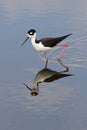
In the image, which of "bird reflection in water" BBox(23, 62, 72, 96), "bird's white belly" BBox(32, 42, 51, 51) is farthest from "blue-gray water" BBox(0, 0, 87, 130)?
"bird's white belly" BBox(32, 42, 51, 51)

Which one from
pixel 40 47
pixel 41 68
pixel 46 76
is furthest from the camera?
pixel 40 47

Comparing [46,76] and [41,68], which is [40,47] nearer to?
[41,68]

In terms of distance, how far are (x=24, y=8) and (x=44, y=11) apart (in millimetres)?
565

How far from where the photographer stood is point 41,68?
7238 millimetres

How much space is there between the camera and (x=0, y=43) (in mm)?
8469

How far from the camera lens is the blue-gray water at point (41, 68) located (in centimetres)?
565

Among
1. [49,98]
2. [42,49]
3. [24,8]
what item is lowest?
[49,98]

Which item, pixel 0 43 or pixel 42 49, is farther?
pixel 0 43

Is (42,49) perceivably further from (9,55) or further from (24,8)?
(24,8)

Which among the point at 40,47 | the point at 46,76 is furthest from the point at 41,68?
the point at 40,47

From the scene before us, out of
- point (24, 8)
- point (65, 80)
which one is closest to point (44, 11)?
point (24, 8)

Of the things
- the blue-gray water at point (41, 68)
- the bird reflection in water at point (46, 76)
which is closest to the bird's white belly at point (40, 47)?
the blue-gray water at point (41, 68)

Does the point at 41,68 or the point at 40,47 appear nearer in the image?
the point at 41,68

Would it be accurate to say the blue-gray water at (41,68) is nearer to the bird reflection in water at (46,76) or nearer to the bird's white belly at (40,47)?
the bird reflection in water at (46,76)
